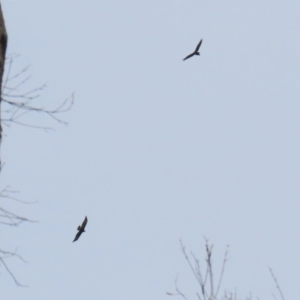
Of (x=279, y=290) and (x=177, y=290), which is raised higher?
(x=177, y=290)

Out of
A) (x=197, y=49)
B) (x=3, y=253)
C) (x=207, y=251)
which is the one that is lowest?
(x=3, y=253)

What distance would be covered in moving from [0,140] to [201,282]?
4.89 meters

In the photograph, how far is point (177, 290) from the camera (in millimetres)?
8641

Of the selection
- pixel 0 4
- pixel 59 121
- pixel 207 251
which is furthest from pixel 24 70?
pixel 207 251

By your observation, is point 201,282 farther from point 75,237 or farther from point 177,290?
point 75,237

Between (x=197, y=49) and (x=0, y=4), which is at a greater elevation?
(x=197, y=49)

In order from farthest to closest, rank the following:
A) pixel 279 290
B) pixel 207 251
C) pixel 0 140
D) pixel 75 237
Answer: pixel 207 251, pixel 75 237, pixel 279 290, pixel 0 140

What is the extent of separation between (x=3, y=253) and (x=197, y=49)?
8.10 meters

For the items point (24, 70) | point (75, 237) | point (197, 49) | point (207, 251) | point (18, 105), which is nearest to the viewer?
point (18, 105)

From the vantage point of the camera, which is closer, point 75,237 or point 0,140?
point 0,140

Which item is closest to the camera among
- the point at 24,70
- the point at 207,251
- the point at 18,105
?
the point at 18,105

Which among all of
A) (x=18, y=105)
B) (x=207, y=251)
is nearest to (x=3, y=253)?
(x=18, y=105)

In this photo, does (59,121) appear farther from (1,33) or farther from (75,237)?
(75,237)

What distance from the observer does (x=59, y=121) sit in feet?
19.7
